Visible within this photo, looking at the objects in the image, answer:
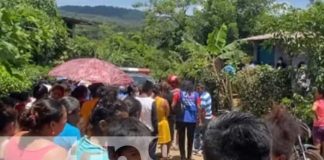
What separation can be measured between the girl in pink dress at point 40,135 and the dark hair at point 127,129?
15.0 inches

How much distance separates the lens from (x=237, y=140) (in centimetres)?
260

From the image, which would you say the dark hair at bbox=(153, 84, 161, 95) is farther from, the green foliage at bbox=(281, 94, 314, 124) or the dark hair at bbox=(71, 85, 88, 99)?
the green foliage at bbox=(281, 94, 314, 124)

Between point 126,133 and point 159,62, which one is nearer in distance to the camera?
point 126,133

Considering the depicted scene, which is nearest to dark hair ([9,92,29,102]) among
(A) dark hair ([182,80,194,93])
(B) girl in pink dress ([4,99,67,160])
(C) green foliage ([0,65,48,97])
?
(C) green foliage ([0,65,48,97])

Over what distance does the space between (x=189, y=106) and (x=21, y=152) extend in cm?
724

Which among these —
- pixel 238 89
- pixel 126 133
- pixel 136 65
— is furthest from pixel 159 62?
pixel 126 133

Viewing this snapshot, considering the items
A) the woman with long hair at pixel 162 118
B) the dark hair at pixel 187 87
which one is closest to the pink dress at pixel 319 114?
the dark hair at pixel 187 87

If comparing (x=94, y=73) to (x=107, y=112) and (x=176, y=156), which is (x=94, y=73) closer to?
(x=176, y=156)

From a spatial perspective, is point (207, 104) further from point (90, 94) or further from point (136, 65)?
point (136, 65)

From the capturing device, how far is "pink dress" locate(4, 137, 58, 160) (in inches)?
Result: 170

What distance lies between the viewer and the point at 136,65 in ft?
106

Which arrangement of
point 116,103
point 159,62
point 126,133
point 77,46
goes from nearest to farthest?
point 126,133 < point 116,103 < point 77,46 < point 159,62

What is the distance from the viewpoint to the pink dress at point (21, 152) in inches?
170

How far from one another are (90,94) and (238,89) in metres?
8.12
